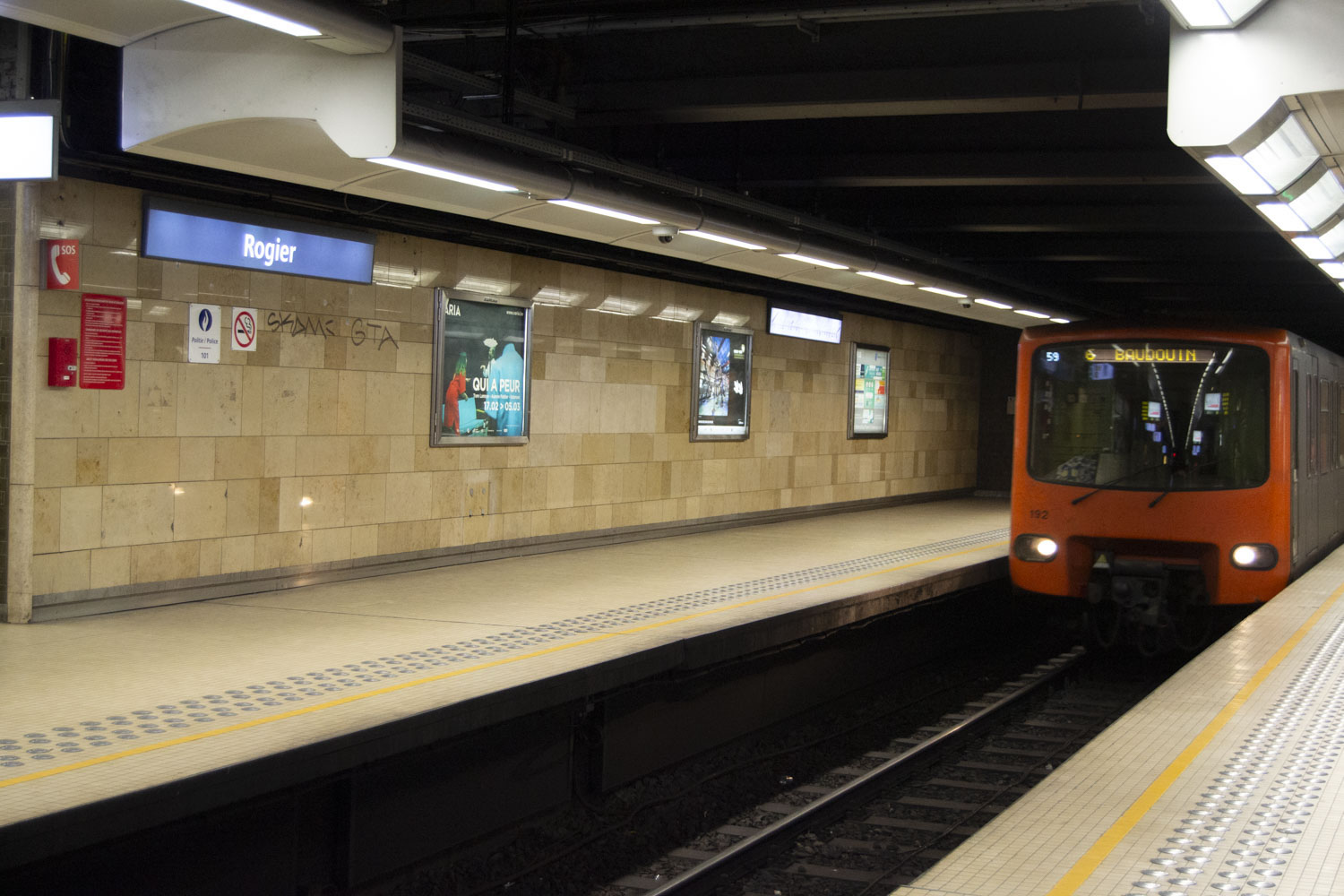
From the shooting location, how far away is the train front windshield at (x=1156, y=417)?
8594 mm

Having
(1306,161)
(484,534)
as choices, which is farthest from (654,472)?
(1306,161)

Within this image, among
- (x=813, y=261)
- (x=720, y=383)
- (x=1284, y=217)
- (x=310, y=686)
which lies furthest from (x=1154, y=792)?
(x=720, y=383)

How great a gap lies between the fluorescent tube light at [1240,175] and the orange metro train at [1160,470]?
3.99 metres

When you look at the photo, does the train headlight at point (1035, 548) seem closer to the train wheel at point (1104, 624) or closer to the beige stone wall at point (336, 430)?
the train wheel at point (1104, 624)

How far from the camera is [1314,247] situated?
22.2 feet

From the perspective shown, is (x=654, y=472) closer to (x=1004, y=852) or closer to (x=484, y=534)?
(x=484, y=534)

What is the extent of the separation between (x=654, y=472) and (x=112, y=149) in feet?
20.1

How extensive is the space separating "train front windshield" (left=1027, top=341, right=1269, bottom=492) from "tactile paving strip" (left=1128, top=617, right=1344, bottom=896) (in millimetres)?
3610

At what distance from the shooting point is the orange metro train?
336 inches

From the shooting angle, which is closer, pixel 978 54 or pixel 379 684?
pixel 379 684

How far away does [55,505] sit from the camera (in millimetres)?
6527

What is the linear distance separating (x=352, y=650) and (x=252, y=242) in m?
2.80

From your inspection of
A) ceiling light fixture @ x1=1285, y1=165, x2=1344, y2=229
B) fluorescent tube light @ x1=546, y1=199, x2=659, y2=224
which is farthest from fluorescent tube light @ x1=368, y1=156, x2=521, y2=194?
ceiling light fixture @ x1=1285, y1=165, x2=1344, y2=229

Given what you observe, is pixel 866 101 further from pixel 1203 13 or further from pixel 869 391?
pixel 869 391
